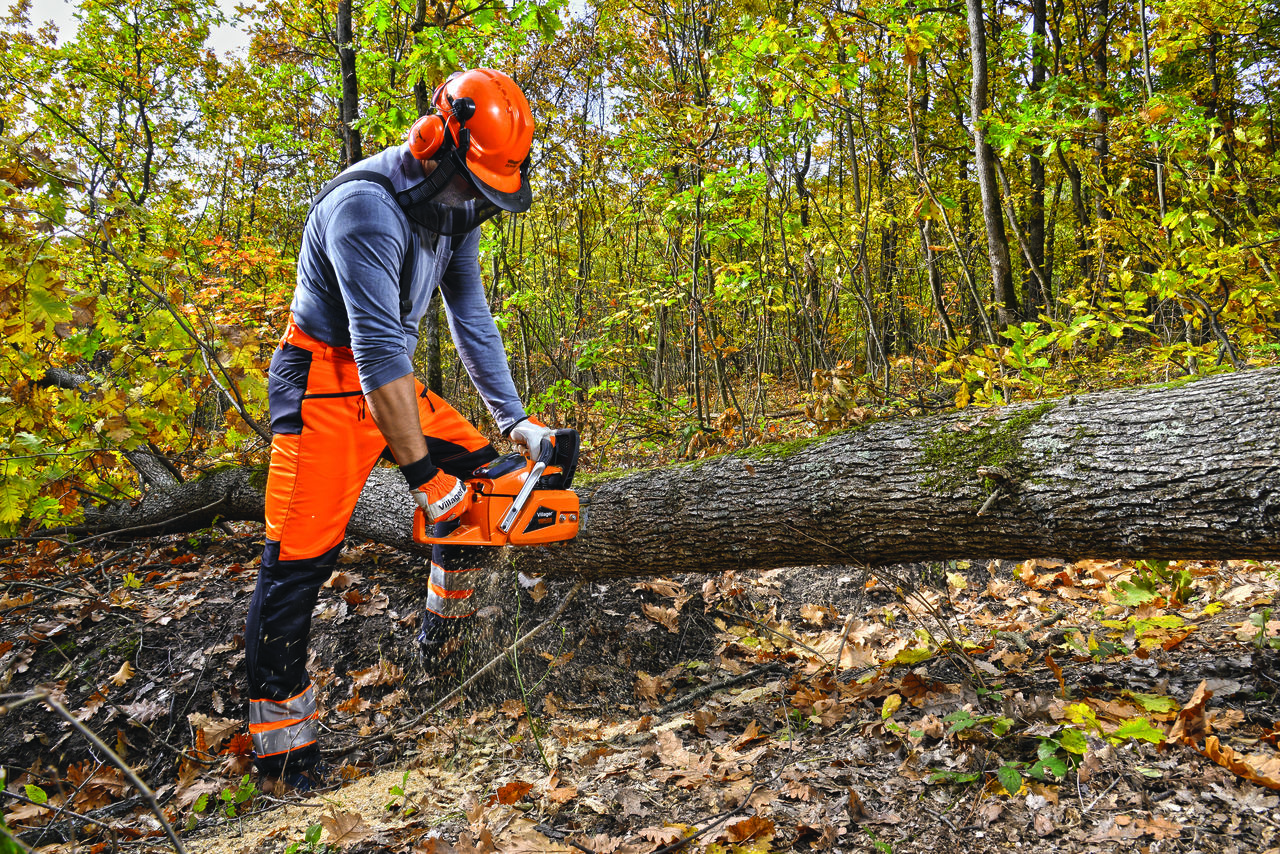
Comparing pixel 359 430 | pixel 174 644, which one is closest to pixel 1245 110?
pixel 359 430

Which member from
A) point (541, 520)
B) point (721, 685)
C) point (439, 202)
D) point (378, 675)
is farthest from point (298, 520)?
point (721, 685)

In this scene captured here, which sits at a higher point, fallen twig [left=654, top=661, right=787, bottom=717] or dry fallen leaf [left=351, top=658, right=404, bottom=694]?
dry fallen leaf [left=351, top=658, right=404, bottom=694]

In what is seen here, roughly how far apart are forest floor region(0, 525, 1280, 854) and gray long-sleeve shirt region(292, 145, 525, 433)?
4.39 ft

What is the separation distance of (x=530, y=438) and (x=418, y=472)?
1.82ft

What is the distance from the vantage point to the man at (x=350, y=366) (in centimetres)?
231

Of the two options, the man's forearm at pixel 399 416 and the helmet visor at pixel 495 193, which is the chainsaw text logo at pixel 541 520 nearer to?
the man's forearm at pixel 399 416

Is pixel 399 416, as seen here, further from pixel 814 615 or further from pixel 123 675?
pixel 814 615

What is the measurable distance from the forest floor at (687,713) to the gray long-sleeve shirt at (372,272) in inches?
52.7

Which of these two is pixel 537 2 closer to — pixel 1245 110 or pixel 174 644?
pixel 174 644

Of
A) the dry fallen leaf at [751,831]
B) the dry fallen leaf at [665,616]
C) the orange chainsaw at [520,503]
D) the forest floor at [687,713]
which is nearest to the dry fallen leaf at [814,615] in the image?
the forest floor at [687,713]

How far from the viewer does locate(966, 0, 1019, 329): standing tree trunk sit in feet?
14.3

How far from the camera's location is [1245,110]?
36.7 ft

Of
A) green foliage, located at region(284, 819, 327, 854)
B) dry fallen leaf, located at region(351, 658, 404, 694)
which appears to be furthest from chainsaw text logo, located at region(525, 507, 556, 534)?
dry fallen leaf, located at region(351, 658, 404, 694)

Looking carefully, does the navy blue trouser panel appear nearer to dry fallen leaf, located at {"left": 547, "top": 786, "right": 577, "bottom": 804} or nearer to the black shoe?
the black shoe
